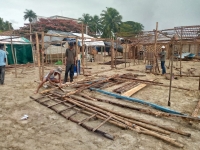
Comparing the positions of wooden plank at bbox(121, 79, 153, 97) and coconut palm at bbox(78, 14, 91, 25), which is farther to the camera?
coconut palm at bbox(78, 14, 91, 25)

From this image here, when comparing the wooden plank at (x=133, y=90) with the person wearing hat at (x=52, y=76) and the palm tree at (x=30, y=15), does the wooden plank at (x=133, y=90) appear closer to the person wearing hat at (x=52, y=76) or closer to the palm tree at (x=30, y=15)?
the person wearing hat at (x=52, y=76)

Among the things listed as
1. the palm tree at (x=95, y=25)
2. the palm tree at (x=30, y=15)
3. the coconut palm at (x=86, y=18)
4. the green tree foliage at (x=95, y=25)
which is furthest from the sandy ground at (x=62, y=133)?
the palm tree at (x=30, y=15)

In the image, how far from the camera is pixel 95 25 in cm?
3562

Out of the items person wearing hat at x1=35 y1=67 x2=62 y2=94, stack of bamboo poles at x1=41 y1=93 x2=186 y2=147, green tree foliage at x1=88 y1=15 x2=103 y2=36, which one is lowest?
stack of bamboo poles at x1=41 y1=93 x2=186 y2=147

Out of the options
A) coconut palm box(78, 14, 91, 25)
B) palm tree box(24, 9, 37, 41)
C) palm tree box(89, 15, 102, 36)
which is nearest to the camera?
palm tree box(89, 15, 102, 36)

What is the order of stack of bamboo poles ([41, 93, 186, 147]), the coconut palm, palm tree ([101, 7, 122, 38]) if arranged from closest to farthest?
stack of bamboo poles ([41, 93, 186, 147]), palm tree ([101, 7, 122, 38]), the coconut palm

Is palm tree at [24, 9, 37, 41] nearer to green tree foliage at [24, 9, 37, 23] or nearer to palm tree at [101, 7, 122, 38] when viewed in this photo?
green tree foliage at [24, 9, 37, 23]

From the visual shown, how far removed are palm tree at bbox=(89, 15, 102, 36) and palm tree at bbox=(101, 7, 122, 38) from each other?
251cm

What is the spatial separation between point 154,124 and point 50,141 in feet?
7.11

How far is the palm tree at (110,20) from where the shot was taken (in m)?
32.8

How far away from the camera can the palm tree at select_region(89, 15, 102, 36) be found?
1401 inches

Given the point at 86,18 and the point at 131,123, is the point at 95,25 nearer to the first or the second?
the point at 86,18

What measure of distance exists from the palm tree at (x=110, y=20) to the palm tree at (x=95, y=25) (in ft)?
8.23

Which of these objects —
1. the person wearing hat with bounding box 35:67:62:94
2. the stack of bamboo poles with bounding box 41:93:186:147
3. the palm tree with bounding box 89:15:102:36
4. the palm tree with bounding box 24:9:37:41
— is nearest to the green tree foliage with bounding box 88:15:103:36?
the palm tree with bounding box 89:15:102:36
